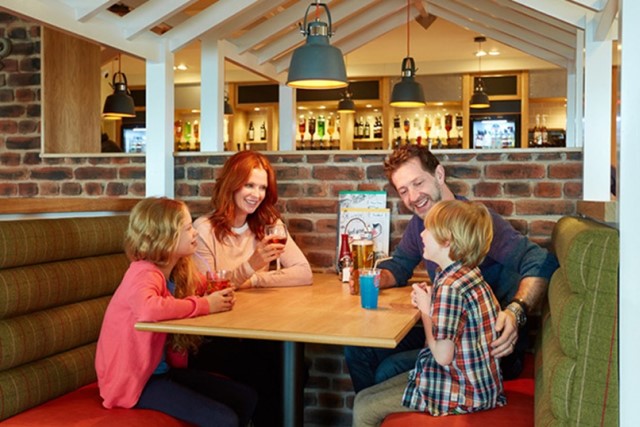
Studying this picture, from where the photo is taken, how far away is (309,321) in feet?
7.68

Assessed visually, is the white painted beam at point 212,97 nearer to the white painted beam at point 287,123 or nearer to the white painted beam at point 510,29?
the white painted beam at point 287,123

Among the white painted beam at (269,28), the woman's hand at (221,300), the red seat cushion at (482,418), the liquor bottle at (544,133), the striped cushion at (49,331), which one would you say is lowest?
the red seat cushion at (482,418)

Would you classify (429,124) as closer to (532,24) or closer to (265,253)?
(532,24)

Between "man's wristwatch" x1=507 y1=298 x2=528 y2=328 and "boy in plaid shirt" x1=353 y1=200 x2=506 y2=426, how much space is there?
18 centimetres

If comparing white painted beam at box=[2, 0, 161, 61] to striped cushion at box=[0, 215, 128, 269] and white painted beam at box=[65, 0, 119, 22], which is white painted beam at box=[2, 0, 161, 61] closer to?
white painted beam at box=[65, 0, 119, 22]

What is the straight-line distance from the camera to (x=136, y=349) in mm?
2484

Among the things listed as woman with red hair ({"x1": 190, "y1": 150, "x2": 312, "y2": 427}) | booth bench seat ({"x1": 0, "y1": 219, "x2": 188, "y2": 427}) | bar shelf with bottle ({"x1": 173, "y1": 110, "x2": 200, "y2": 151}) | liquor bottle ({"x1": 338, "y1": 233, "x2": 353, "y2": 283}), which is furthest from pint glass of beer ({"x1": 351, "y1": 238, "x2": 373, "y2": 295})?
bar shelf with bottle ({"x1": 173, "y1": 110, "x2": 200, "y2": 151})

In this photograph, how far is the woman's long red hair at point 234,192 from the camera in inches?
132

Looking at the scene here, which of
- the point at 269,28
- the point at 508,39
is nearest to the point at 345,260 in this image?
the point at 269,28

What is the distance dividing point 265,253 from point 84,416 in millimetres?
1038

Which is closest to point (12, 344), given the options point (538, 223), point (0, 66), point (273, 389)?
point (273, 389)

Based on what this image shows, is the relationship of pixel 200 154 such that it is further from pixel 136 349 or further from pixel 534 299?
pixel 534 299

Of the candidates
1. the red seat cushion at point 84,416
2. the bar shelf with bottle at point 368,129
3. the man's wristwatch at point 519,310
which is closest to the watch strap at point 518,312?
the man's wristwatch at point 519,310

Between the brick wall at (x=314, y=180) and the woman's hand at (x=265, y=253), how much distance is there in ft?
2.38
